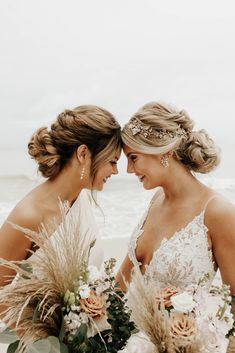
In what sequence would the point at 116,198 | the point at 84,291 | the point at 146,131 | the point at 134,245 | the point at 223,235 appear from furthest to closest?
the point at 116,198
the point at 134,245
the point at 146,131
the point at 223,235
the point at 84,291

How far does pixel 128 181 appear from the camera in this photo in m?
20.7

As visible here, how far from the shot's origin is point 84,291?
5.82 ft

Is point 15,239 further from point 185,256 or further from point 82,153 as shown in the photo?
point 185,256

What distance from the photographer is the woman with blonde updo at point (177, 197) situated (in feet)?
9.33

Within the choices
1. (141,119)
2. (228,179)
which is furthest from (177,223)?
(228,179)

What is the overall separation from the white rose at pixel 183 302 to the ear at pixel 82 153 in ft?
4.85

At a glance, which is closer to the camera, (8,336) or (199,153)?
(8,336)

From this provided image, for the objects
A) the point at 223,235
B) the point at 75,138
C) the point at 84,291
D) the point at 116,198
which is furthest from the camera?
the point at 116,198

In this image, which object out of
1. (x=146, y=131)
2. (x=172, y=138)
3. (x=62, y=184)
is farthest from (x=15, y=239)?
(x=172, y=138)

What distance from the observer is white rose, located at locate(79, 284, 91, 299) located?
1.77 m

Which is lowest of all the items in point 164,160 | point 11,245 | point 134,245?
point 134,245

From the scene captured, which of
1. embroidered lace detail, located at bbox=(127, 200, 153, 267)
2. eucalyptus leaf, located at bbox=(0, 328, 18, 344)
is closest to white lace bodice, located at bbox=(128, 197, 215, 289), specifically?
embroidered lace detail, located at bbox=(127, 200, 153, 267)

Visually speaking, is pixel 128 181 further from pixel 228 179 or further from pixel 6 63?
pixel 6 63

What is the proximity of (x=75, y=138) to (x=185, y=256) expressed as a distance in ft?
2.98
